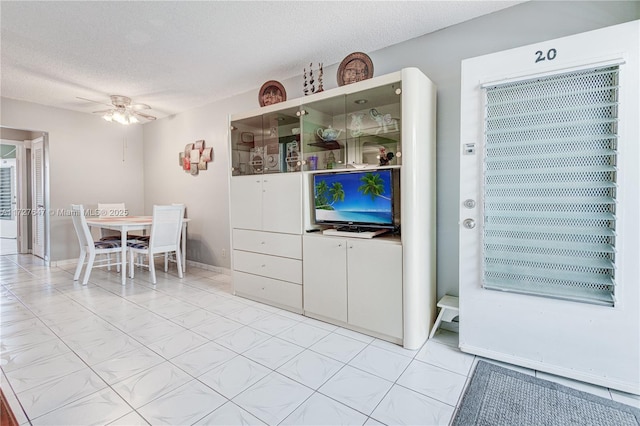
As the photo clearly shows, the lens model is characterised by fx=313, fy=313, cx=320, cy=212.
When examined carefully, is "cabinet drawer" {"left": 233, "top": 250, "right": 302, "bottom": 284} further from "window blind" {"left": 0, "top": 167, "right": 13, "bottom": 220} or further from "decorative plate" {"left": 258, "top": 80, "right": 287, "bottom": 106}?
"window blind" {"left": 0, "top": 167, "right": 13, "bottom": 220}

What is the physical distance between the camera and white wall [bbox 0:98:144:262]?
4770 millimetres

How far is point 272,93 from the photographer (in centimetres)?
340

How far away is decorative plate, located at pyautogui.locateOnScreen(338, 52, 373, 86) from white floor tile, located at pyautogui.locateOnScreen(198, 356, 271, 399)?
2.39 meters

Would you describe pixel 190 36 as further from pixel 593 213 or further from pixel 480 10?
pixel 593 213

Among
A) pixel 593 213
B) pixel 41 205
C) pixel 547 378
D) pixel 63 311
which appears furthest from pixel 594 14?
pixel 41 205

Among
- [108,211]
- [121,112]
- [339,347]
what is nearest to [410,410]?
[339,347]

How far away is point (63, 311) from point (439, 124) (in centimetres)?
394

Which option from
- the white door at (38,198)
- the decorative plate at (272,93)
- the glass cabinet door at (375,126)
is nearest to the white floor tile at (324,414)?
the glass cabinet door at (375,126)

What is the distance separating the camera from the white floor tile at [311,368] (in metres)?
1.94

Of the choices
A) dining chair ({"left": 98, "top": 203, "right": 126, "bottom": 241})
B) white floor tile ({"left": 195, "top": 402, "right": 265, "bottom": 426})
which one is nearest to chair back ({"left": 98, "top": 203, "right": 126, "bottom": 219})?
dining chair ({"left": 98, "top": 203, "right": 126, "bottom": 241})

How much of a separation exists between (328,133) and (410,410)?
217 centimetres

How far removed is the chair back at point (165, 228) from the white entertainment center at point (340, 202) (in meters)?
1.21

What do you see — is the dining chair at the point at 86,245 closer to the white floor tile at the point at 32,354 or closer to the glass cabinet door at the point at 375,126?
the white floor tile at the point at 32,354

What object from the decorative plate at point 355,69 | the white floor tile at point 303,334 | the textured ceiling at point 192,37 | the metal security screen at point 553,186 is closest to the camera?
the metal security screen at point 553,186
